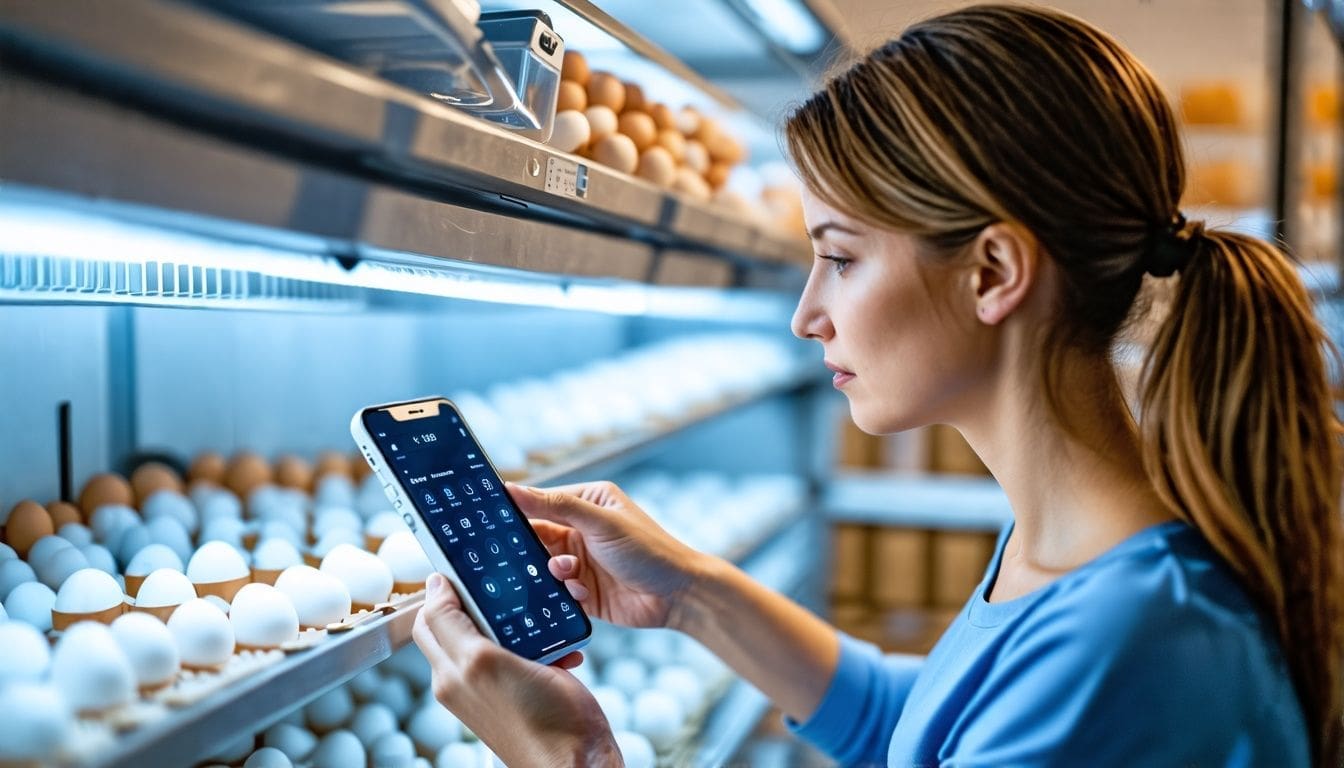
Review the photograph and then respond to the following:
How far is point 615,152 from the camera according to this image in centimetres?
118

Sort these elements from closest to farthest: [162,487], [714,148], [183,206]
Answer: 1. [183,206]
2. [162,487]
3. [714,148]

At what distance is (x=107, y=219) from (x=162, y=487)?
26.0 inches

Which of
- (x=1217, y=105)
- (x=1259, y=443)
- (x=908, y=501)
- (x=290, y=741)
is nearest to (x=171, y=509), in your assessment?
(x=290, y=741)

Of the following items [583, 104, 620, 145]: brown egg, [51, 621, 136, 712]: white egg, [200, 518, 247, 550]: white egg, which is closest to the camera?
[51, 621, 136, 712]: white egg

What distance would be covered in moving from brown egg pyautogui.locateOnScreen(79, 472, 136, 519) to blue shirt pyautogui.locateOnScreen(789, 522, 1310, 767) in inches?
34.3

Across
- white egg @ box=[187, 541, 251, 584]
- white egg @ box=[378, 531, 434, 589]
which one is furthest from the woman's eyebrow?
white egg @ box=[187, 541, 251, 584]

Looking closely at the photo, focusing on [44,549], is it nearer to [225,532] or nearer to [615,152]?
[225,532]

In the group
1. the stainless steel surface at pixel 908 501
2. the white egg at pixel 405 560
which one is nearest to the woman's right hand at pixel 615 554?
the white egg at pixel 405 560

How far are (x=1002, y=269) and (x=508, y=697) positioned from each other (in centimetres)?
54

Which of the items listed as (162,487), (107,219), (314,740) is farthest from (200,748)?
(162,487)

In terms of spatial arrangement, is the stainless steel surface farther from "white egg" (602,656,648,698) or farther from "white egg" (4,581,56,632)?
"white egg" (4,581,56,632)

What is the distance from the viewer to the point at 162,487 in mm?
1177

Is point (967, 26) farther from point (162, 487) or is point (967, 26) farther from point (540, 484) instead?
point (162, 487)

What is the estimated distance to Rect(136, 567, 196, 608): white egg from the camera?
804mm
